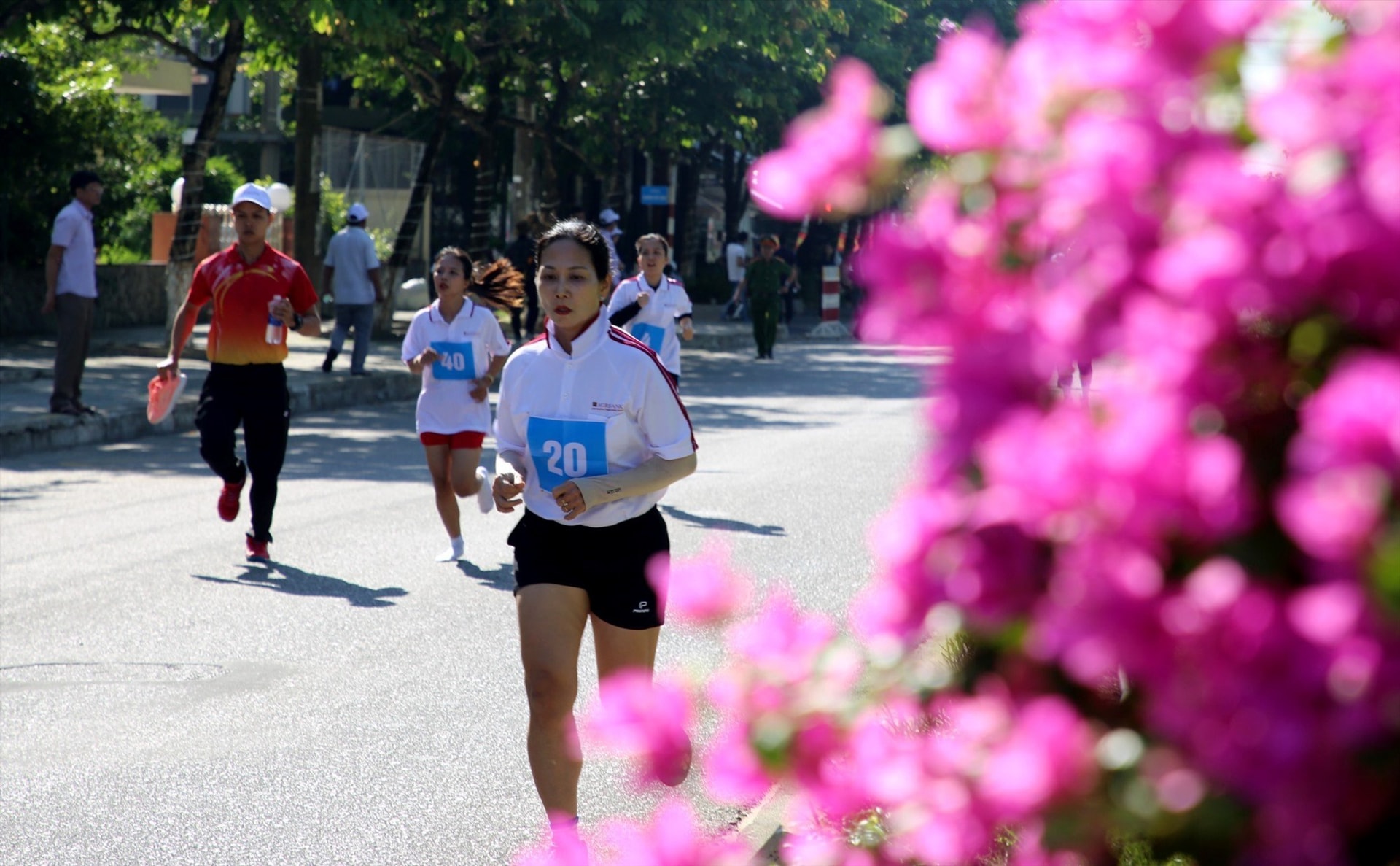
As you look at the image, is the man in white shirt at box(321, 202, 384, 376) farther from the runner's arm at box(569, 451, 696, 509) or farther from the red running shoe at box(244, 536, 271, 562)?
the runner's arm at box(569, 451, 696, 509)

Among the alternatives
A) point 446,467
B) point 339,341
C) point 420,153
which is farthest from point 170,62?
point 446,467

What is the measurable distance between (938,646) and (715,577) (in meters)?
0.79

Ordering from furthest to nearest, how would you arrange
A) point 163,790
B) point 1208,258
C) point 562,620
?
point 163,790, point 562,620, point 1208,258

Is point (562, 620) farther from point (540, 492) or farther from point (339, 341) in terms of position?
point (339, 341)

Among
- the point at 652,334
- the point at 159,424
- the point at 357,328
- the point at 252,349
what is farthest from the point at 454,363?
the point at 357,328

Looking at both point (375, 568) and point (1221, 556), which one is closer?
point (1221, 556)

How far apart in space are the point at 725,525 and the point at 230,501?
9.52 ft

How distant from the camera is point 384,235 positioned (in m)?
39.8

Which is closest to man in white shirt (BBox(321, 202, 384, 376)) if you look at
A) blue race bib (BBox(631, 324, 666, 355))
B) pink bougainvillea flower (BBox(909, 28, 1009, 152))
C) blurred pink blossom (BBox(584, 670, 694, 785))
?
blue race bib (BBox(631, 324, 666, 355))

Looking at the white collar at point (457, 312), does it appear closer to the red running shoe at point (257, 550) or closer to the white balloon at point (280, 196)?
the red running shoe at point (257, 550)

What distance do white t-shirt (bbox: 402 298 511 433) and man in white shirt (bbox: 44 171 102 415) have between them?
640 cm

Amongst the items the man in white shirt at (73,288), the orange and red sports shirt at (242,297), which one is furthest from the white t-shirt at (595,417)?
the man in white shirt at (73,288)

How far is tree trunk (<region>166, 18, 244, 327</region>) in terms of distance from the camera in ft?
73.1

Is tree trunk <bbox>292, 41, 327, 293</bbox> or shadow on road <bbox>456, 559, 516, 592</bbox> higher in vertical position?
tree trunk <bbox>292, 41, 327, 293</bbox>
